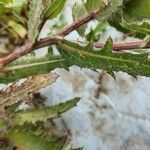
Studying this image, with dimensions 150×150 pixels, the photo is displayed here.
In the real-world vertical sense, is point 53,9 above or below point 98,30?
above

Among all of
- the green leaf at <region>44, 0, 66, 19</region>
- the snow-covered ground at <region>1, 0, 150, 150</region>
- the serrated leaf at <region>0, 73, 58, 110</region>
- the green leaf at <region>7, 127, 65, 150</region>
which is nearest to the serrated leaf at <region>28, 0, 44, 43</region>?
the green leaf at <region>44, 0, 66, 19</region>

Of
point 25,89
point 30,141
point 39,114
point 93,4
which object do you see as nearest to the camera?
point 93,4

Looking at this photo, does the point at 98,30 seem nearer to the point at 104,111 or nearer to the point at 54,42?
the point at 104,111

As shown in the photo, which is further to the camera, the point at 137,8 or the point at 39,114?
the point at 39,114

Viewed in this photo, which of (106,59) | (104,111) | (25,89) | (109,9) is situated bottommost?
(104,111)

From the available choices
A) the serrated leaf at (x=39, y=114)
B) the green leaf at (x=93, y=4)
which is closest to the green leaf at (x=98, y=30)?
the serrated leaf at (x=39, y=114)

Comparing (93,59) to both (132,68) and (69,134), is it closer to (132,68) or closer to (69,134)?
(132,68)

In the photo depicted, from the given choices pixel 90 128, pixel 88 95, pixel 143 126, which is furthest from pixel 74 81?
pixel 143 126

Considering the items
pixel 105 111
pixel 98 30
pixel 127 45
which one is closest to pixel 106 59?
pixel 127 45
